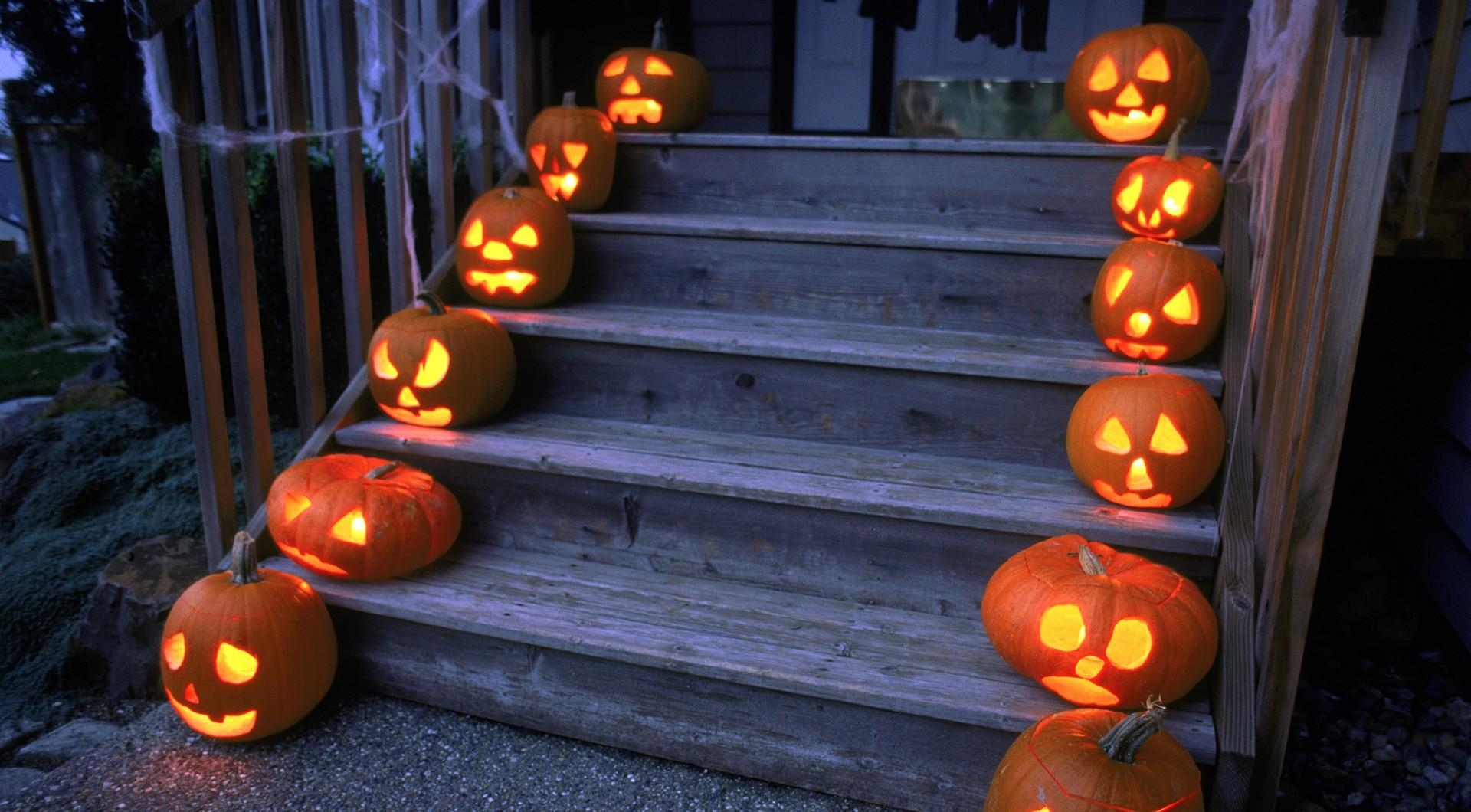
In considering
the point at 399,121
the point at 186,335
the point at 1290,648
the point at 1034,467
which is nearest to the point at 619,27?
the point at 399,121

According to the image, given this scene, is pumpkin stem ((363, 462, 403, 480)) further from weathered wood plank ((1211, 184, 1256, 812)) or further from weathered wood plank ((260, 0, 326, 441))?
weathered wood plank ((1211, 184, 1256, 812))

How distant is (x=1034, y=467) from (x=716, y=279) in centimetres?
93

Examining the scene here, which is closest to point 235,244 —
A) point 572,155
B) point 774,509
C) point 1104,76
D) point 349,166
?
point 349,166

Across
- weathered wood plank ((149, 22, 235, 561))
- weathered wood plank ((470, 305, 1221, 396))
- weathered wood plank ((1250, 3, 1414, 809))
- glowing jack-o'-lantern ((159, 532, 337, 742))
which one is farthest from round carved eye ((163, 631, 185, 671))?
weathered wood plank ((1250, 3, 1414, 809))

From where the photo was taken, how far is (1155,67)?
247 centimetres

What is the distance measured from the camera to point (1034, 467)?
2100 mm

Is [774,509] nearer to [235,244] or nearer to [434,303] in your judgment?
[434,303]

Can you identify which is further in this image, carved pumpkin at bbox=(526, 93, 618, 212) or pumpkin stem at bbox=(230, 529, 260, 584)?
carved pumpkin at bbox=(526, 93, 618, 212)

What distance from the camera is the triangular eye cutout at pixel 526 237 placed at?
96.0 inches

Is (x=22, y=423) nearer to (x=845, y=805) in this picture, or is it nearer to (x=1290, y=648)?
(x=845, y=805)

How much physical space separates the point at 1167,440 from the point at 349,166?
1.80 meters

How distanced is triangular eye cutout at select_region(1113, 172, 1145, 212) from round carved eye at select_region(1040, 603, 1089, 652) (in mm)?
1127

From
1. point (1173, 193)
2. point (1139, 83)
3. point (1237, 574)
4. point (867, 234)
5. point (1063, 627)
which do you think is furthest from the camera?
point (1139, 83)

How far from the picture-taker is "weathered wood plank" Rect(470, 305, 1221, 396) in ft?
6.72
